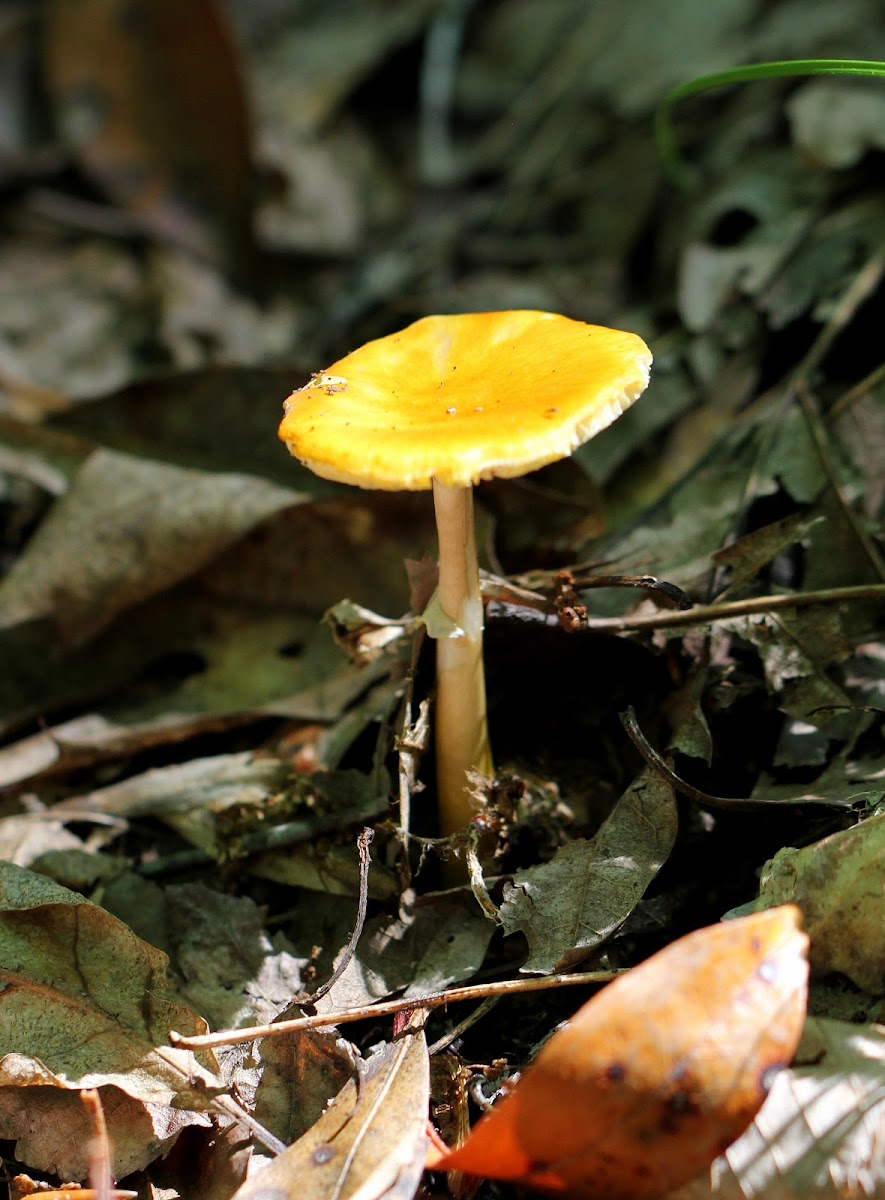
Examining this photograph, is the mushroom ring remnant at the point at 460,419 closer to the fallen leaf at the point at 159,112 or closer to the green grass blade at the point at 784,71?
the green grass blade at the point at 784,71

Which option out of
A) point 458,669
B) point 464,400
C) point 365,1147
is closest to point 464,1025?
point 365,1147

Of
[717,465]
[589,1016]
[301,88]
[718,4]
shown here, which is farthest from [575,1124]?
[301,88]

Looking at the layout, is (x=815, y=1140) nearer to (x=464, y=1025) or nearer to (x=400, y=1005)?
(x=464, y=1025)

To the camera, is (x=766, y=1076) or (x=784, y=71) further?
(x=784, y=71)

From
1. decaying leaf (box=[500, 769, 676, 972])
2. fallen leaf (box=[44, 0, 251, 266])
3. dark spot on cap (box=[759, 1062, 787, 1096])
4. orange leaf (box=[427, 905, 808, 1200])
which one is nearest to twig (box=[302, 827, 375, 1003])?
decaying leaf (box=[500, 769, 676, 972])

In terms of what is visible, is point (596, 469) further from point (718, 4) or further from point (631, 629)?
point (718, 4)
